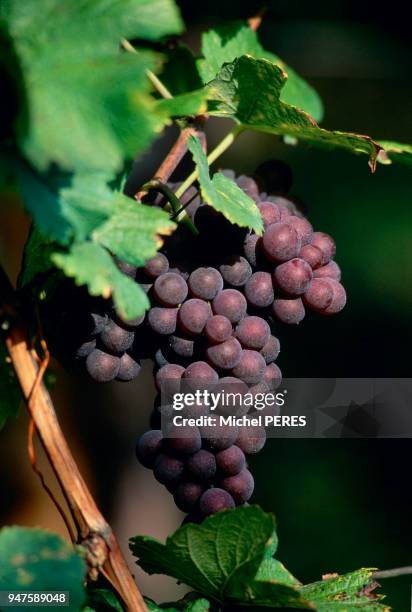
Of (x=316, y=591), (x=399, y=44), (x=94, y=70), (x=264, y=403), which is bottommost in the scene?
(x=316, y=591)

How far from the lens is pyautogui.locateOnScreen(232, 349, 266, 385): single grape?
671 mm

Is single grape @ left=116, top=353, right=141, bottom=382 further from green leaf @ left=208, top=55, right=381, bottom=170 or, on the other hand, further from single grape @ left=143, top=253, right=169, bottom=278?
green leaf @ left=208, top=55, right=381, bottom=170

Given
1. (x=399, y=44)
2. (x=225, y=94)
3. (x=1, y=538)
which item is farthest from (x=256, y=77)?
(x=399, y=44)

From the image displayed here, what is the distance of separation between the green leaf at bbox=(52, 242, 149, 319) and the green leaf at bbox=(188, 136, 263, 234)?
0.11 meters

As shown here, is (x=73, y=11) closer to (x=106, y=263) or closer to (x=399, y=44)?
(x=106, y=263)

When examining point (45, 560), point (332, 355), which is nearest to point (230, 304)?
point (45, 560)

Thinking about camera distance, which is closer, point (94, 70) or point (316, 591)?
point (94, 70)

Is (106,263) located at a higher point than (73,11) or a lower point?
lower

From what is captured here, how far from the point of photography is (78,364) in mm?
688

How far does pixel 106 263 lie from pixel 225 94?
24cm

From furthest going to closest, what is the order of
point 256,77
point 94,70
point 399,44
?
point 399,44
point 256,77
point 94,70

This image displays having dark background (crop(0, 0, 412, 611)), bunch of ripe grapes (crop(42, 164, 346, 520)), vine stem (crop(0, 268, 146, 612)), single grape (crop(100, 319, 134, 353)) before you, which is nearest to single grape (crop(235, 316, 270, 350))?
bunch of ripe grapes (crop(42, 164, 346, 520))

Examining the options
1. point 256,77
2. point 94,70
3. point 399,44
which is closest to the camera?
point 94,70

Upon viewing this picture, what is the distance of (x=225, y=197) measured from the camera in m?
0.62
